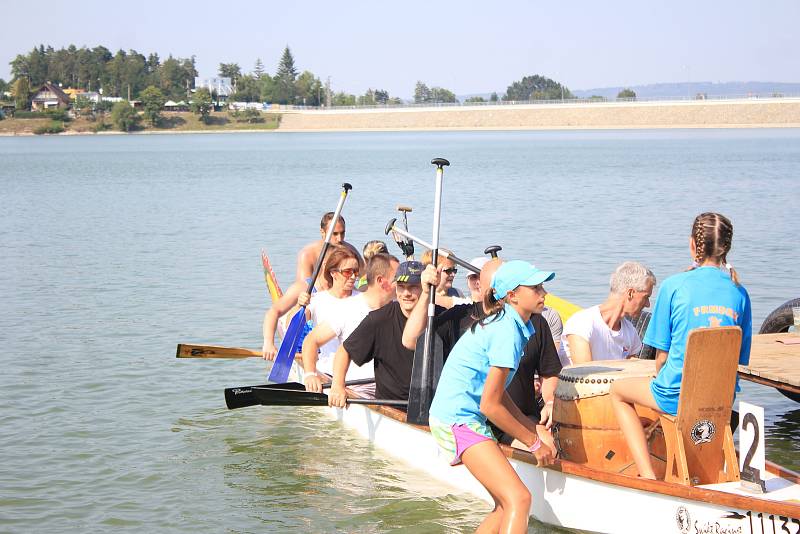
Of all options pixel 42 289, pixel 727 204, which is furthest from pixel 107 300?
pixel 727 204

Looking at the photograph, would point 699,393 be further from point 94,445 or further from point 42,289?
point 42,289

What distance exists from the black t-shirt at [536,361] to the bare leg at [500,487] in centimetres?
109

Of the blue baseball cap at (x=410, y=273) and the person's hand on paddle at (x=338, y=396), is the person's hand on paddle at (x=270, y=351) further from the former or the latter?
the blue baseball cap at (x=410, y=273)

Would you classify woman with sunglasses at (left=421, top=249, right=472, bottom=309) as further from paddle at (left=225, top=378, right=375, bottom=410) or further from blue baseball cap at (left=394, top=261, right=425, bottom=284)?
blue baseball cap at (left=394, top=261, right=425, bottom=284)

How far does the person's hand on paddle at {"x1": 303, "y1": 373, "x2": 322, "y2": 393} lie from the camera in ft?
27.7

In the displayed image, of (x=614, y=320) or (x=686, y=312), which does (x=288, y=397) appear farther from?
(x=686, y=312)

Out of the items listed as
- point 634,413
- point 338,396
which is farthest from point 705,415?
point 338,396

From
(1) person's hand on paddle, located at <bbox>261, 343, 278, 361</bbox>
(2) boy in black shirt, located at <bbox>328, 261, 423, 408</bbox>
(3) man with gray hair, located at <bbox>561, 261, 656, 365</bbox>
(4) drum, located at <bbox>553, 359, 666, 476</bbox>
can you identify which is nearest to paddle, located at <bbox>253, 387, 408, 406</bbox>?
(2) boy in black shirt, located at <bbox>328, 261, 423, 408</bbox>

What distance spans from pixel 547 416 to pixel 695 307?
4.67 ft

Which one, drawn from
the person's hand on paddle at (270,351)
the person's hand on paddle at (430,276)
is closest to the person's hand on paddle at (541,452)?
the person's hand on paddle at (430,276)

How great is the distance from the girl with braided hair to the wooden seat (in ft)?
0.30

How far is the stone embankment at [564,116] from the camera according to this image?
13238 centimetres

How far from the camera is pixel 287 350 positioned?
34.7 ft

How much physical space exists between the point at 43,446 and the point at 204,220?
24.0m
